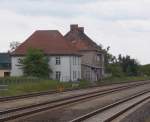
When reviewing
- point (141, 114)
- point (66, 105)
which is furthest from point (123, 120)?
point (66, 105)

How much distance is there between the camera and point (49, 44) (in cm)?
10600

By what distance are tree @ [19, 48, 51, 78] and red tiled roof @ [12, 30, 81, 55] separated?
538 centimetres

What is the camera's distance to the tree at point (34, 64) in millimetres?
96438

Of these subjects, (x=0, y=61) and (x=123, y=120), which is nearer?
(x=123, y=120)

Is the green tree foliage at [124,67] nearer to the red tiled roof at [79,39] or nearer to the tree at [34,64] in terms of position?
the red tiled roof at [79,39]

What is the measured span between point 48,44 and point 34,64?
10202mm

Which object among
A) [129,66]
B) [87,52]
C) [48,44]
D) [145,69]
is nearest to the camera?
[48,44]

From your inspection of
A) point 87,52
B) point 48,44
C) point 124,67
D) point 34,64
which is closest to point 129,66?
point 124,67

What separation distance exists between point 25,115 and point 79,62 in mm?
83247

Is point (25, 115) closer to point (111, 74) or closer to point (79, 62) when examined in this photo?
point (79, 62)

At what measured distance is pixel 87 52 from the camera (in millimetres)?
124562

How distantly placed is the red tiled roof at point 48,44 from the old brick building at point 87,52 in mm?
9324


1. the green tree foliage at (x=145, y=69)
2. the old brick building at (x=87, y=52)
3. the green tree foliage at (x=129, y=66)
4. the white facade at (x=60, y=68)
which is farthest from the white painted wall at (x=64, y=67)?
the green tree foliage at (x=145, y=69)

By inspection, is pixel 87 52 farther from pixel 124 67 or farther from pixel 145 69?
pixel 145 69
